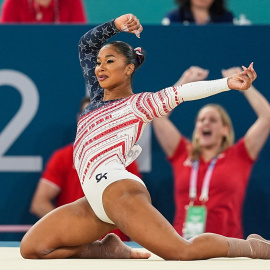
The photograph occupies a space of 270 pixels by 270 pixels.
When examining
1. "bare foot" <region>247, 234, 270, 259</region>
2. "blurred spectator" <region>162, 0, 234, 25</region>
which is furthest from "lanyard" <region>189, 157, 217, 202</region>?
"bare foot" <region>247, 234, 270, 259</region>

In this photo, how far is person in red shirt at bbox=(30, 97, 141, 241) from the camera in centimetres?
542

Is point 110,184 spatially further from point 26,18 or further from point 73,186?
point 26,18

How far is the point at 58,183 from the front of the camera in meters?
5.45

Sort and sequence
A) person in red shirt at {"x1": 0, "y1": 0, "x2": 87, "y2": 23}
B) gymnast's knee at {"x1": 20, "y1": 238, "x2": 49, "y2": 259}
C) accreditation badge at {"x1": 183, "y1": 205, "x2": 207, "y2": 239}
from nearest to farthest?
gymnast's knee at {"x1": 20, "y1": 238, "x2": 49, "y2": 259} → accreditation badge at {"x1": 183, "y1": 205, "x2": 207, "y2": 239} → person in red shirt at {"x1": 0, "y1": 0, "x2": 87, "y2": 23}

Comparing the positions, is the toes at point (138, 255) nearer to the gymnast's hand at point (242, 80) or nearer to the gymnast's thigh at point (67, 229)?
the gymnast's thigh at point (67, 229)

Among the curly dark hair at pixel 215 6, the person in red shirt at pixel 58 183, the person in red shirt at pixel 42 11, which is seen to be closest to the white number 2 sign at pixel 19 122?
the person in red shirt at pixel 58 183

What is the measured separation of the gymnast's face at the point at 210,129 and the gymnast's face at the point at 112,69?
1.51m

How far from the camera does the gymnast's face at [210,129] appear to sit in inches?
210

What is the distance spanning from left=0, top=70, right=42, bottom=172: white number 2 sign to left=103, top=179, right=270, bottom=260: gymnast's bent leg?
198 cm

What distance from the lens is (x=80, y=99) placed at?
565cm

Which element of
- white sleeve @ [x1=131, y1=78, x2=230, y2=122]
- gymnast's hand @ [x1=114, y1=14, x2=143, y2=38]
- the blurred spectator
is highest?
the blurred spectator

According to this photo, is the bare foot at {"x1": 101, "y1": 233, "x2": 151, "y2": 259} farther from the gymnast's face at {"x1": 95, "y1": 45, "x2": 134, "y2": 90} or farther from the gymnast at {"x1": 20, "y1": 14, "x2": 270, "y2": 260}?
the gymnast's face at {"x1": 95, "y1": 45, "x2": 134, "y2": 90}

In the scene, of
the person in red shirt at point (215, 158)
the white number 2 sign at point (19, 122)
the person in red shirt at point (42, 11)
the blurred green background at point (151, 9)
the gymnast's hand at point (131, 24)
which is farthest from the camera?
the blurred green background at point (151, 9)
